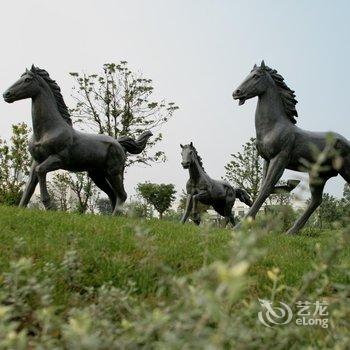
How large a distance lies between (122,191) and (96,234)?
4.41m

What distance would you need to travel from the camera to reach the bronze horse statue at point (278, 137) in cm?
762

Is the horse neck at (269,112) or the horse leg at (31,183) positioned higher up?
the horse neck at (269,112)

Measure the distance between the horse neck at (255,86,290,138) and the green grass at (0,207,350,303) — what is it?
2.34 metres

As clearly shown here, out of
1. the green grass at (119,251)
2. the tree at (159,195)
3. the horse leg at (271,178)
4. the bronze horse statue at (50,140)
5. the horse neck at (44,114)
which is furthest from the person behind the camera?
the tree at (159,195)

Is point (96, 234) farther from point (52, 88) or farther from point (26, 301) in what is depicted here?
point (52, 88)

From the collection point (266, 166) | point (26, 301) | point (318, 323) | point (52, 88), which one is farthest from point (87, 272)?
point (52, 88)

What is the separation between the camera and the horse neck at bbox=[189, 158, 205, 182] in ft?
40.5

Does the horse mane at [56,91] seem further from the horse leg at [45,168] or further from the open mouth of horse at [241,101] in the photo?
the open mouth of horse at [241,101]

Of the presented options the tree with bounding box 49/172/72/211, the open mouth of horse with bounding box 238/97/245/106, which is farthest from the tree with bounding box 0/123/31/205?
the open mouth of horse with bounding box 238/97/245/106

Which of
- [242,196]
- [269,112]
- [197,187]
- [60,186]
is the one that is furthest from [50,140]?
[60,186]

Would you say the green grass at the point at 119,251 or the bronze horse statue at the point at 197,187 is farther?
the bronze horse statue at the point at 197,187

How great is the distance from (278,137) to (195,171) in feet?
16.3

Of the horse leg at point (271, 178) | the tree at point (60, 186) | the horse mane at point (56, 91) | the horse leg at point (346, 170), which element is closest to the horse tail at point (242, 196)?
the horse leg at point (346, 170)

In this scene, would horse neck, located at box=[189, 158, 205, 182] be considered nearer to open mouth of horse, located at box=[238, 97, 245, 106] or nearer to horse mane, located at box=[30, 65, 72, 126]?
open mouth of horse, located at box=[238, 97, 245, 106]
